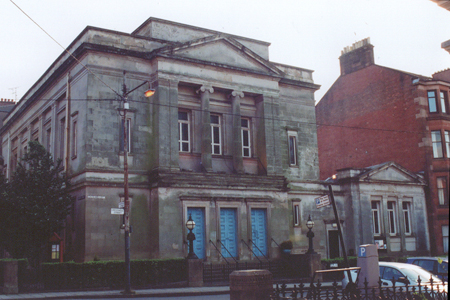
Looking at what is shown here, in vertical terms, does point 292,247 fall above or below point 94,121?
below

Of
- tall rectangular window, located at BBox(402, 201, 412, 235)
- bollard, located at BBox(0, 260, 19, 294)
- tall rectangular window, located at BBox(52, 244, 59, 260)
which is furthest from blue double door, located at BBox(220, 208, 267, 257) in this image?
tall rectangular window, located at BBox(402, 201, 412, 235)

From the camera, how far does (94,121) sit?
88.0 ft

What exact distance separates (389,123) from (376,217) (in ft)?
31.0

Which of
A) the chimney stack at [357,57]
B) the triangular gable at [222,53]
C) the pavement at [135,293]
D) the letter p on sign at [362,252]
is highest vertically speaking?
the chimney stack at [357,57]

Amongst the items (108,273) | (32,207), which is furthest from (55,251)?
(108,273)

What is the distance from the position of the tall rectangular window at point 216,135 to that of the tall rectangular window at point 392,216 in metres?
13.5

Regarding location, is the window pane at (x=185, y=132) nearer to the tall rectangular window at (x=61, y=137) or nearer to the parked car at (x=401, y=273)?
the tall rectangular window at (x=61, y=137)

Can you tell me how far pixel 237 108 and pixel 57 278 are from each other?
14.2 metres

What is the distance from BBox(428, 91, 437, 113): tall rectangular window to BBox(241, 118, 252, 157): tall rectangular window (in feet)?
53.8

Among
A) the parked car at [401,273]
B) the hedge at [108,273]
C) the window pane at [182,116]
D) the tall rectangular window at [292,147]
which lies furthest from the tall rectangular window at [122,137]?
the parked car at [401,273]

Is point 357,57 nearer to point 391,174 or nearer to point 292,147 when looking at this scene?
point 391,174

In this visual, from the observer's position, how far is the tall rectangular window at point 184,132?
29.8m

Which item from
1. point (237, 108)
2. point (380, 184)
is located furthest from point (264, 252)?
point (380, 184)

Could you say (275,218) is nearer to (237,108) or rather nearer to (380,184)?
(237,108)
